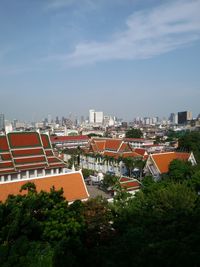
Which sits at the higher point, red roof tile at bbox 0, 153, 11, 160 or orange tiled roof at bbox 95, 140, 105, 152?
red roof tile at bbox 0, 153, 11, 160

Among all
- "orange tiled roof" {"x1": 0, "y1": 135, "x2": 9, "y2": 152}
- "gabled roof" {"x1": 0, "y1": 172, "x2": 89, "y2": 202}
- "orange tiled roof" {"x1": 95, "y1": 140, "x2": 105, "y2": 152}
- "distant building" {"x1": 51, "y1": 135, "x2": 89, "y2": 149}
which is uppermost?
"orange tiled roof" {"x1": 0, "y1": 135, "x2": 9, "y2": 152}

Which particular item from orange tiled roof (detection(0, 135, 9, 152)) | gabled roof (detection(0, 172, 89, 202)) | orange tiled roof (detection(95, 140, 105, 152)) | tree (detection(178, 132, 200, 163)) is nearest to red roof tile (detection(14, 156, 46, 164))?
orange tiled roof (detection(0, 135, 9, 152))

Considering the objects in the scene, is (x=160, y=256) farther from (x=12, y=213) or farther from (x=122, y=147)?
(x=122, y=147)

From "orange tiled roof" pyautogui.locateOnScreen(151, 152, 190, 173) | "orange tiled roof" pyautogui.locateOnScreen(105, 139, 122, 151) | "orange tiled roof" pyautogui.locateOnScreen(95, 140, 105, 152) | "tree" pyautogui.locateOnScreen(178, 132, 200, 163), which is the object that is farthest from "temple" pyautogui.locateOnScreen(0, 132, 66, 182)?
"tree" pyautogui.locateOnScreen(178, 132, 200, 163)

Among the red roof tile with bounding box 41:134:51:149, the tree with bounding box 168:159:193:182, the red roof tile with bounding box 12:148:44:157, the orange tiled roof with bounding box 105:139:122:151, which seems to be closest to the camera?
the red roof tile with bounding box 12:148:44:157

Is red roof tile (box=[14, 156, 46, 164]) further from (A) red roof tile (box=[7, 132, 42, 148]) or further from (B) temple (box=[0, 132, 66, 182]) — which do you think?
(A) red roof tile (box=[7, 132, 42, 148])

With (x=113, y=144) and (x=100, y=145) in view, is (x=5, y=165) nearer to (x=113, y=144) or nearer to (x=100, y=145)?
(x=113, y=144)

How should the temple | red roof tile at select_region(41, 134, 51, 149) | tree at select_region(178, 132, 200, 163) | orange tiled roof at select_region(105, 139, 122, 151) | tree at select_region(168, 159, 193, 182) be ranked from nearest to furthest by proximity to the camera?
the temple, tree at select_region(168, 159, 193, 182), red roof tile at select_region(41, 134, 51, 149), orange tiled roof at select_region(105, 139, 122, 151), tree at select_region(178, 132, 200, 163)

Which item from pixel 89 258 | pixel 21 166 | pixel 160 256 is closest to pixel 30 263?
pixel 89 258

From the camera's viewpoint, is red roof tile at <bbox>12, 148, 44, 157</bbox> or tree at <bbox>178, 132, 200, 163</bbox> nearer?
red roof tile at <bbox>12, 148, 44, 157</bbox>

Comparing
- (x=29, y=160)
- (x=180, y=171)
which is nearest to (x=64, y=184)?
(x=29, y=160)

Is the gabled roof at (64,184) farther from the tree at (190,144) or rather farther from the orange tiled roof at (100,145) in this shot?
the tree at (190,144)
